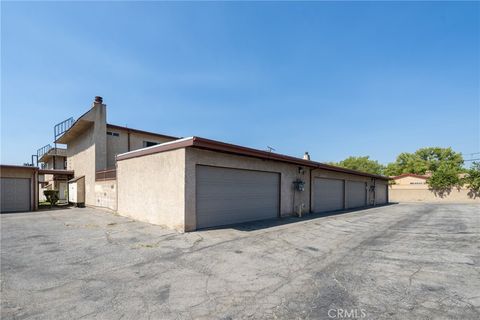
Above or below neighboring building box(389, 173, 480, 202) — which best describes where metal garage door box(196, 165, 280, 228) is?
above

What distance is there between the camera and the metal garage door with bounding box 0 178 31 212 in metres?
16.0

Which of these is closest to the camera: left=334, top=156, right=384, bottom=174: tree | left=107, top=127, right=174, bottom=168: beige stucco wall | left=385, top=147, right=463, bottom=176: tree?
left=107, top=127, right=174, bottom=168: beige stucco wall

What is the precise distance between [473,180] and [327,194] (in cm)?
2776

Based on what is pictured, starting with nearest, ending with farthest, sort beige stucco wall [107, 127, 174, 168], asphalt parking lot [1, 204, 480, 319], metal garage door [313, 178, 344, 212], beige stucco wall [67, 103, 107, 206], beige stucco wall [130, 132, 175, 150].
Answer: asphalt parking lot [1, 204, 480, 319]
metal garage door [313, 178, 344, 212]
beige stucco wall [67, 103, 107, 206]
beige stucco wall [107, 127, 174, 168]
beige stucco wall [130, 132, 175, 150]

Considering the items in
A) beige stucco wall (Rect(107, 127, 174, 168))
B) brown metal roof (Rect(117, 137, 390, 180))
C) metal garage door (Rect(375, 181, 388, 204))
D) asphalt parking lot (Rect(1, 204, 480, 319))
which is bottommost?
metal garage door (Rect(375, 181, 388, 204))

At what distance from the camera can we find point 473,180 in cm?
3162

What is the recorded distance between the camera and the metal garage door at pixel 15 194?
52.5 ft

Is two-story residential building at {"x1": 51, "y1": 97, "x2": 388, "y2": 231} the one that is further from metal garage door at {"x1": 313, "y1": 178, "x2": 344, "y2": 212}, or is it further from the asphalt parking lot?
the asphalt parking lot

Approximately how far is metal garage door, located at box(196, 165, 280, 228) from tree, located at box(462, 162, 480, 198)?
33.6m

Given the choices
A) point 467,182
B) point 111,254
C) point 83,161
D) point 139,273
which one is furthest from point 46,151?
point 467,182

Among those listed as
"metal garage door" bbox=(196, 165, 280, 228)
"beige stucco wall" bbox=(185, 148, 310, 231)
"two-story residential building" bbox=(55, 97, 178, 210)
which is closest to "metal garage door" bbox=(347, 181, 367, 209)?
"beige stucco wall" bbox=(185, 148, 310, 231)

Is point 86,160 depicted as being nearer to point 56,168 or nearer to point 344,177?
point 56,168

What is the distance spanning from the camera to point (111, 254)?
624cm

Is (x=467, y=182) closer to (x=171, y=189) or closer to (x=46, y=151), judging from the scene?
(x=171, y=189)
